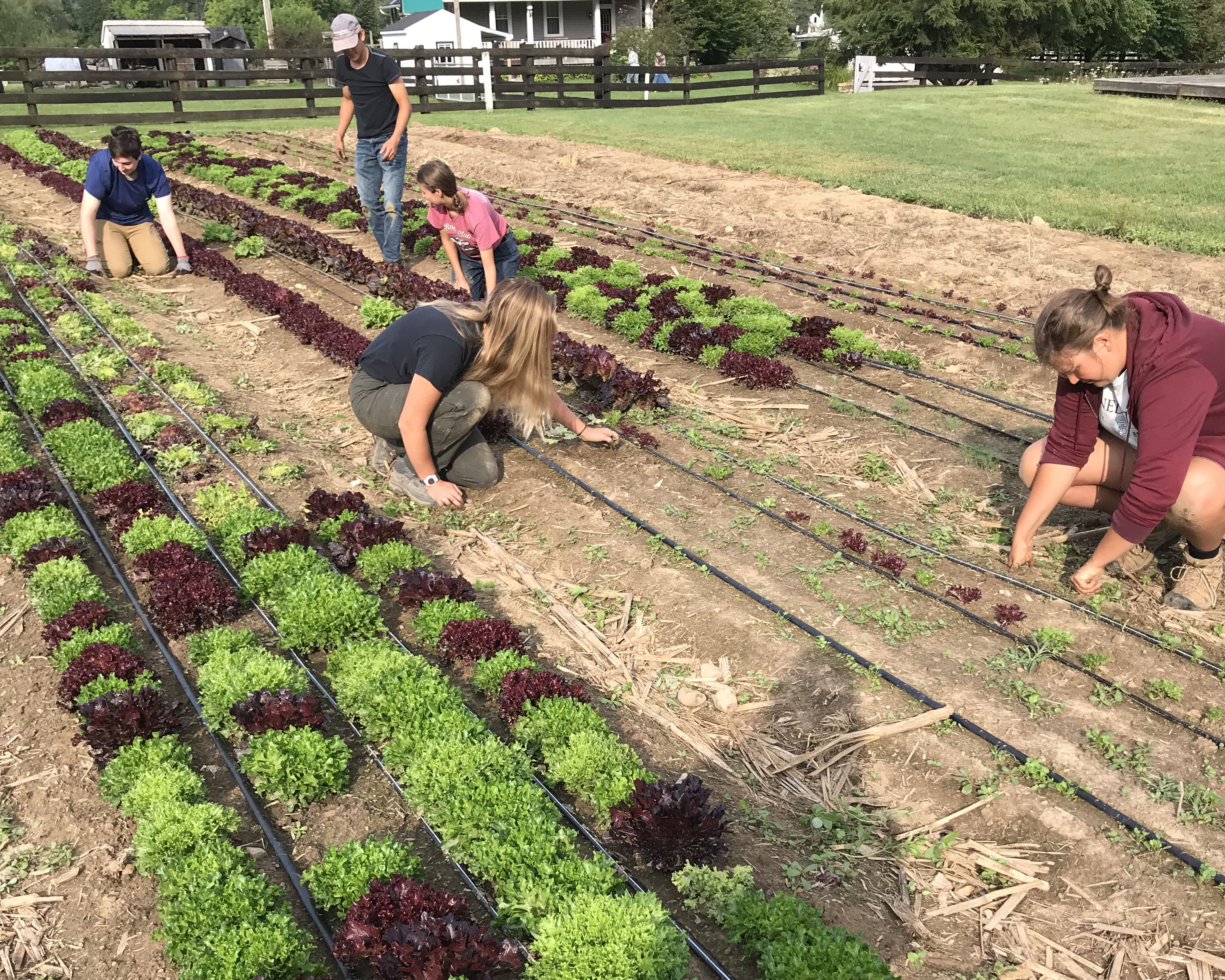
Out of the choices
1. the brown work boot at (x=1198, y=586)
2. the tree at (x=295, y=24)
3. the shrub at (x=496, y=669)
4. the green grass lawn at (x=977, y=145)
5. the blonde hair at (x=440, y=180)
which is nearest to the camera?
the shrub at (x=496, y=669)

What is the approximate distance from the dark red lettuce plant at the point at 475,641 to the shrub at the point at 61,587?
2.07 metres

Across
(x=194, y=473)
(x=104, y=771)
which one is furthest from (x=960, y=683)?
(x=194, y=473)

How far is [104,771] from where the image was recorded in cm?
416

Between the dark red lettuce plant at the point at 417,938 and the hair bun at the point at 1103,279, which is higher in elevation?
the hair bun at the point at 1103,279

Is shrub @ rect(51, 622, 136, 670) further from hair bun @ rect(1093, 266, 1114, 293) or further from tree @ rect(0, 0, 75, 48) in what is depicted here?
tree @ rect(0, 0, 75, 48)

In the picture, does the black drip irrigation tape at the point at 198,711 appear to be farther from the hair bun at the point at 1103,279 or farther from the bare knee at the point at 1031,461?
the bare knee at the point at 1031,461

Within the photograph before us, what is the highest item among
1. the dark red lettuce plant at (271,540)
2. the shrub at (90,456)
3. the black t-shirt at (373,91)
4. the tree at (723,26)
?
the tree at (723,26)

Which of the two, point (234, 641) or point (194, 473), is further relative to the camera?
point (194, 473)

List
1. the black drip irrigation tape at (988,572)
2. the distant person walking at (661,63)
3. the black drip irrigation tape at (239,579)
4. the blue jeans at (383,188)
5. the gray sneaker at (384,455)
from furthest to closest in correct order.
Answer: the distant person walking at (661,63)
the blue jeans at (383,188)
the gray sneaker at (384,455)
the black drip irrigation tape at (988,572)
the black drip irrigation tape at (239,579)

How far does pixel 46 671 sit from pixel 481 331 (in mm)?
3178

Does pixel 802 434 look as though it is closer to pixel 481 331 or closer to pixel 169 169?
pixel 481 331

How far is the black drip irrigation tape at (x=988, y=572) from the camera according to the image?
5.05m

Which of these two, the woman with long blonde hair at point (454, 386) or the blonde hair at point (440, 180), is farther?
the blonde hair at point (440, 180)

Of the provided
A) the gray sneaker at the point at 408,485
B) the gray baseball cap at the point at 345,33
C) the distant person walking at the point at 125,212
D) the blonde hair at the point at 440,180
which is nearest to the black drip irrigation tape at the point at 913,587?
the gray sneaker at the point at 408,485
